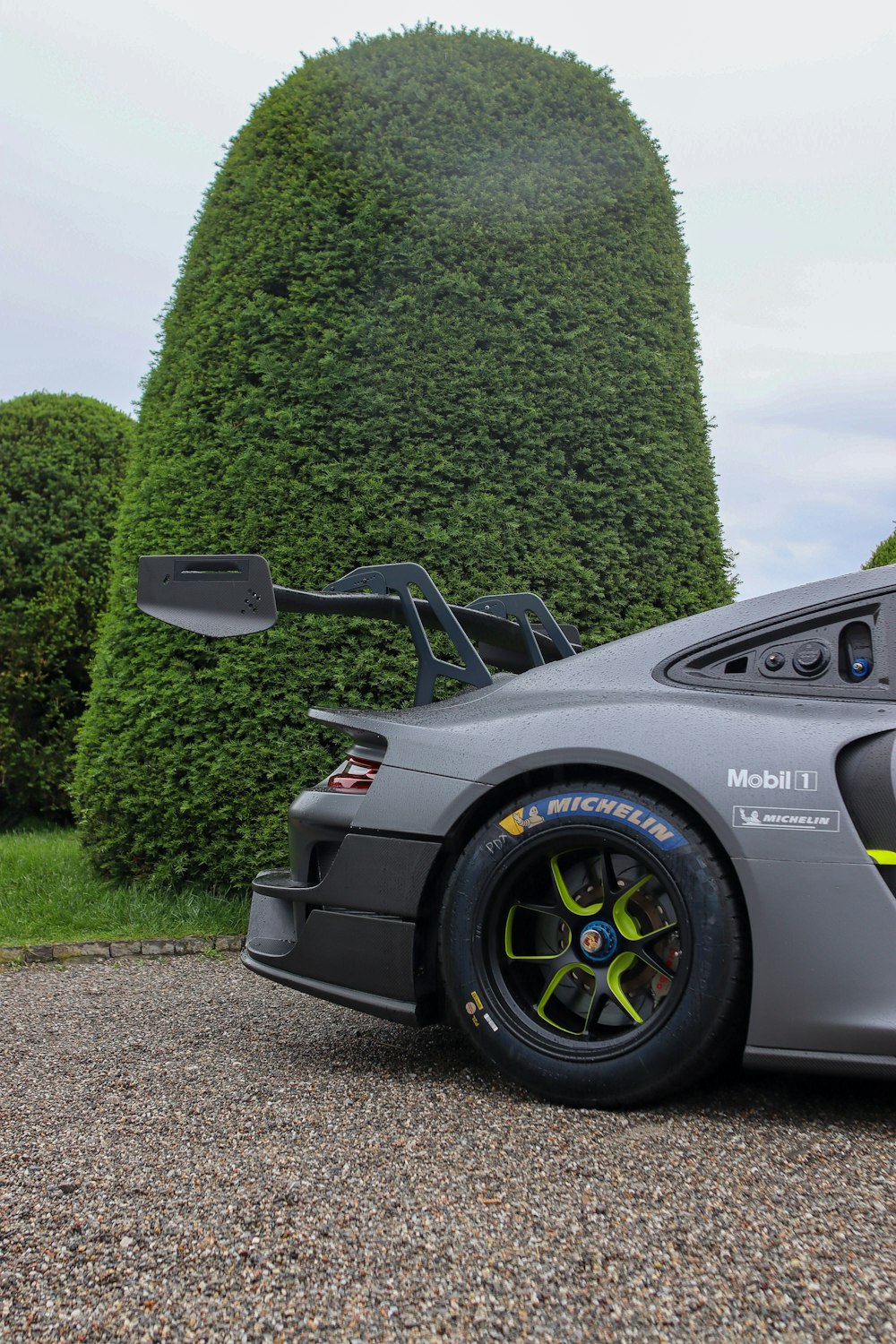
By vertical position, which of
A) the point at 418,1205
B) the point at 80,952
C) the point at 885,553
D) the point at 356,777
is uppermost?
the point at 885,553

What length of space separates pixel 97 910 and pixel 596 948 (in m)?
3.69

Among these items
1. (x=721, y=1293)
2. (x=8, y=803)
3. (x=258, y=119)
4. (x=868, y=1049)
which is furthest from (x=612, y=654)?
(x=8, y=803)

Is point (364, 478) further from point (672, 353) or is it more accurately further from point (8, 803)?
point (8, 803)

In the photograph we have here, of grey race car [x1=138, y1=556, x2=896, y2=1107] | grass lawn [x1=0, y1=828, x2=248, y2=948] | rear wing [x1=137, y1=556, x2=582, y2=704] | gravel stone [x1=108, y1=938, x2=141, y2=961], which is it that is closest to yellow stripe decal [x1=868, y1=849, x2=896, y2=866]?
grey race car [x1=138, y1=556, x2=896, y2=1107]

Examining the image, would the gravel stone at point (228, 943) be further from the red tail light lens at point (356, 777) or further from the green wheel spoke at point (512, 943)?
the green wheel spoke at point (512, 943)

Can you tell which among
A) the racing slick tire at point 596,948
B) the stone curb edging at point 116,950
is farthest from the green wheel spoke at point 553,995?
the stone curb edging at point 116,950

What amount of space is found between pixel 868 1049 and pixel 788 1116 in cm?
28

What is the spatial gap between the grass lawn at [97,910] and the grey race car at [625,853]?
2.31m

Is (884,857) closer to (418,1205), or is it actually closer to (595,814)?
(595,814)

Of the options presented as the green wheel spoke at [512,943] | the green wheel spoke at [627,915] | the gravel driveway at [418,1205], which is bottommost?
the gravel driveway at [418,1205]

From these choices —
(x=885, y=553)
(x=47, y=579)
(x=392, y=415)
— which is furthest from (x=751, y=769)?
(x=47, y=579)

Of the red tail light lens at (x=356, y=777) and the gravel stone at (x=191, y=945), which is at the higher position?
the red tail light lens at (x=356, y=777)

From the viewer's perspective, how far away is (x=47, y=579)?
9664 mm

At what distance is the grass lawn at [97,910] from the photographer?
562 cm
